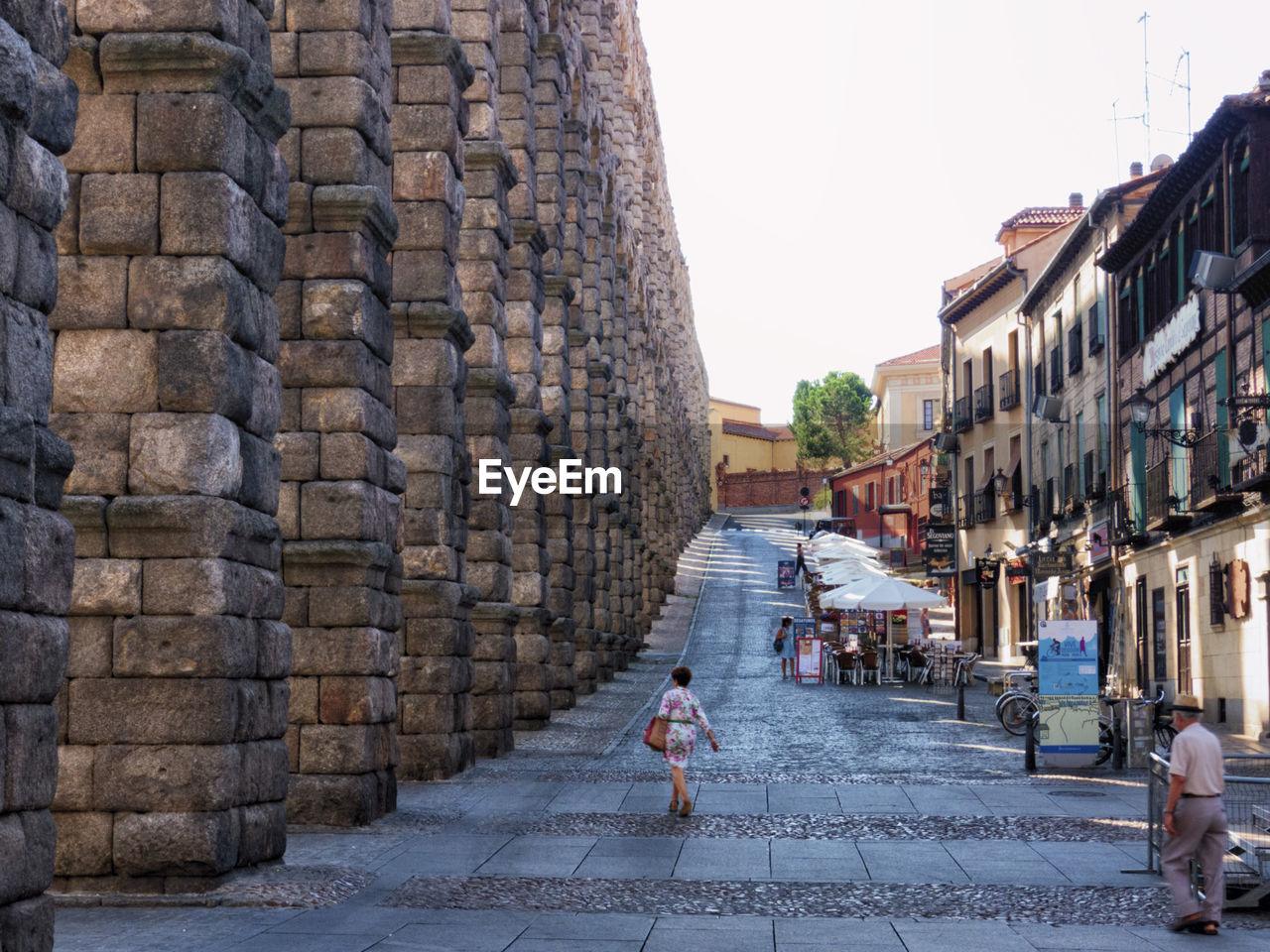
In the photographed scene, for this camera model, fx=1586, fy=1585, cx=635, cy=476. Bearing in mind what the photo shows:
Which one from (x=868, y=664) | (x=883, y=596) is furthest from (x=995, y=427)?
(x=883, y=596)

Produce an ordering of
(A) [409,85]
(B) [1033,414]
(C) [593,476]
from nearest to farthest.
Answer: (A) [409,85]
(C) [593,476]
(B) [1033,414]

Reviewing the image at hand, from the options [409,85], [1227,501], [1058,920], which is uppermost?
[409,85]

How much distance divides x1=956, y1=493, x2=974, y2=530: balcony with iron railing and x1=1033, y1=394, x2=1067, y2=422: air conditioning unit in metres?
10.2

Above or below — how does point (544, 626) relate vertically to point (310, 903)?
above

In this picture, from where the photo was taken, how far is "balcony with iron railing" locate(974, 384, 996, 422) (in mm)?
49094

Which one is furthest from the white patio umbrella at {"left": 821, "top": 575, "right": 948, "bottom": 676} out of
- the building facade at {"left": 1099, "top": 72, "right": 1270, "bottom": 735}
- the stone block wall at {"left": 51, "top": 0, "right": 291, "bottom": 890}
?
the stone block wall at {"left": 51, "top": 0, "right": 291, "bottom": 890}

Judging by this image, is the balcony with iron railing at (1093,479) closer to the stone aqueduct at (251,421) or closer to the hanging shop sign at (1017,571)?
the hanging shop sign at (1017,571)

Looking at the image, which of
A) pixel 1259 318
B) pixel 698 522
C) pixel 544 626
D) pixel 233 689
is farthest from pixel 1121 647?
pixel 698 522

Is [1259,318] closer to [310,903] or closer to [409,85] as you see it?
[409,85]

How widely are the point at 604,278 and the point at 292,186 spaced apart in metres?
21.4

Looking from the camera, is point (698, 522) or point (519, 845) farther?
point (698, 522)

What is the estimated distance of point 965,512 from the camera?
51688 mm

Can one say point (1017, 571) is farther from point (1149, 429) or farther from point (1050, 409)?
point (1149, 429)

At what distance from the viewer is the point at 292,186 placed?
13812 millimetres
